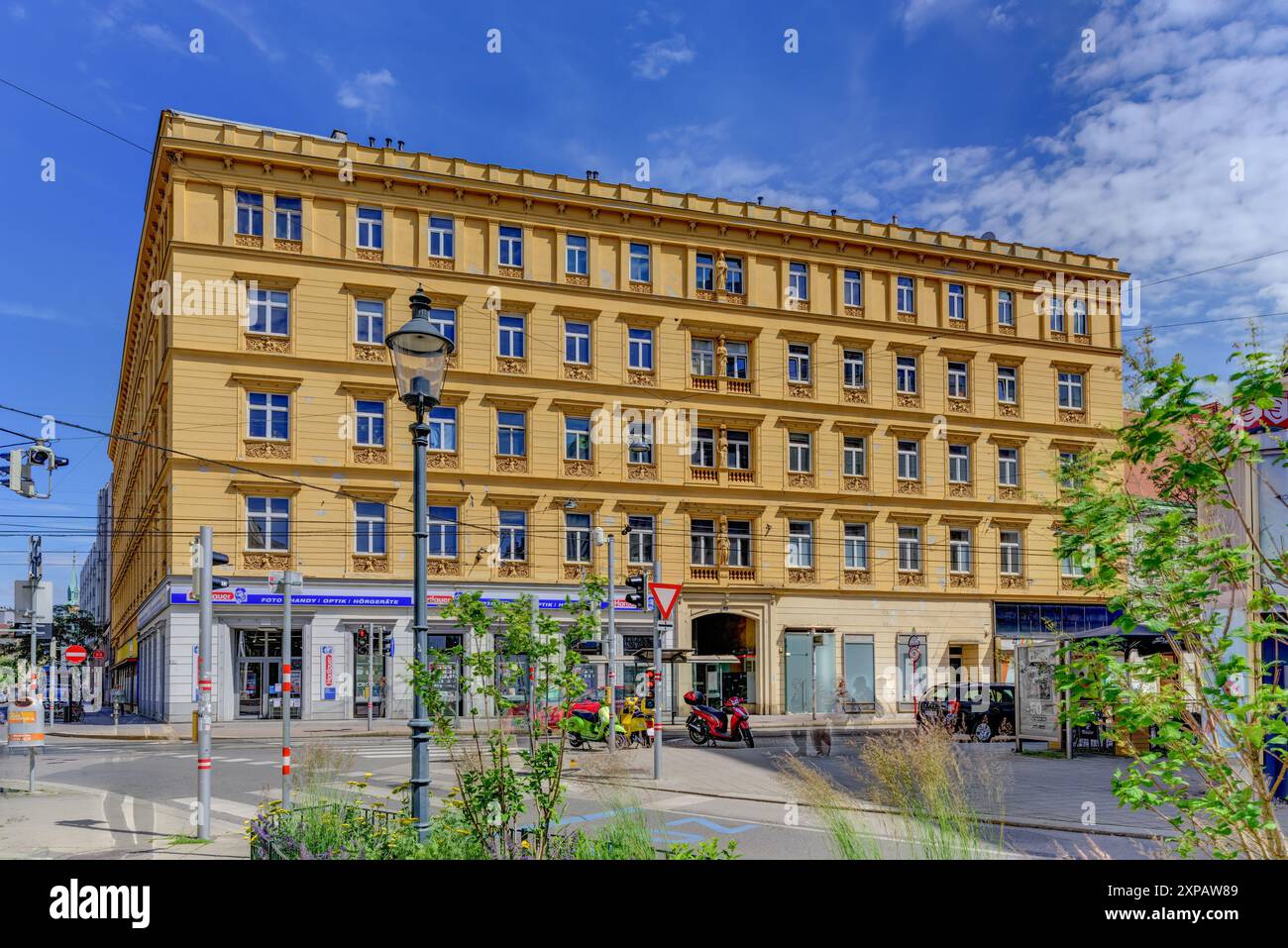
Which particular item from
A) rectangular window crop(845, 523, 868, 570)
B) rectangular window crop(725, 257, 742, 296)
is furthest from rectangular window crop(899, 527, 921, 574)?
rectangular window crop(725, 257, 742, 296)

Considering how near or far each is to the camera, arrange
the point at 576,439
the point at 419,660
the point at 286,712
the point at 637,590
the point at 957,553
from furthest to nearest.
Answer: the point at 957,553 < the point at 576,439 < the point at 637,590 < the point at 286,712 < the point at 419,660

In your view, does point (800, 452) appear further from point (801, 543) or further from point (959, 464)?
point (959, 464)

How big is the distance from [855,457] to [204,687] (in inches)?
1292

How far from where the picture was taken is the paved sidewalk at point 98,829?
414 inches

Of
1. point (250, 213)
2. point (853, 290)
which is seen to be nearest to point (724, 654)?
point (853, 290)

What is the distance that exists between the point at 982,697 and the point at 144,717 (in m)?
32.1

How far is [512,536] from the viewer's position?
3678 centimetres

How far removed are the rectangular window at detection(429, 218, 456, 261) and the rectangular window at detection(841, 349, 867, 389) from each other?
1541cm

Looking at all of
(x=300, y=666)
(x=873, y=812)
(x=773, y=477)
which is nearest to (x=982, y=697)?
(x=773, y=477)

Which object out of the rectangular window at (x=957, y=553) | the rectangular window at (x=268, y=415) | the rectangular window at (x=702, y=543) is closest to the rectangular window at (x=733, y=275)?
the rectangular window at (x=702, y=543)

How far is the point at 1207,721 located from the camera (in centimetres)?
453

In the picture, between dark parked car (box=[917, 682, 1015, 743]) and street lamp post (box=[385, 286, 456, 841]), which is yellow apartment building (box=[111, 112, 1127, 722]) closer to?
dark parked car (box=[917, 682, 1015, 743])

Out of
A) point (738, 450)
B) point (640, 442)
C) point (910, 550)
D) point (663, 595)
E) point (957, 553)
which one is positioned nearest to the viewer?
point (663, 595)
